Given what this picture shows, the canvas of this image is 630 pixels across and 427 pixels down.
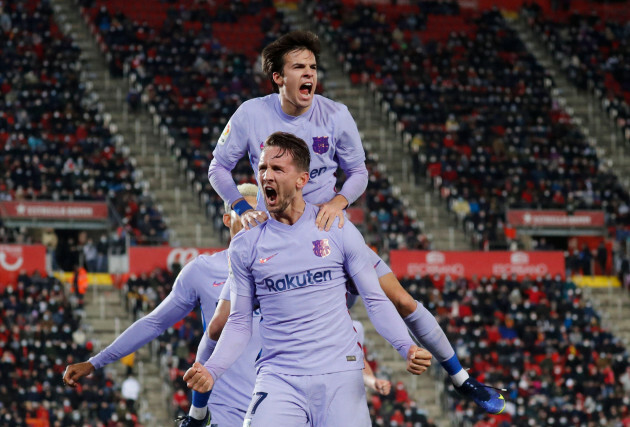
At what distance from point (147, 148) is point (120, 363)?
355 inches

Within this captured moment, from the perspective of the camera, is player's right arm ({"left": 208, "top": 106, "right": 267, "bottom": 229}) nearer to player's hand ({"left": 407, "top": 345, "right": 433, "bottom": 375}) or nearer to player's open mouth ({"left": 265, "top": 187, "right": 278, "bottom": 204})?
player's open mouth ({"left": 265, "top": 187, "right": 278, "bottom": 204})

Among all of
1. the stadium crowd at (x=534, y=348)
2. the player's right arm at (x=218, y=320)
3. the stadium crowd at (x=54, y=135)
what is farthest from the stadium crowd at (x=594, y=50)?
the player's right arm at (x=218, y=320)

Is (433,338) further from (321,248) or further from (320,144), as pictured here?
(320,144)

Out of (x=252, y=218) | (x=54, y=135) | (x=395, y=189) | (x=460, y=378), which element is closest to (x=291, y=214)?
(x=252, y=218)

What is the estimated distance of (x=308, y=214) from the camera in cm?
684

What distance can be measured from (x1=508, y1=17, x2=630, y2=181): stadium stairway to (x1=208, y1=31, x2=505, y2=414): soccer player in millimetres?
24284

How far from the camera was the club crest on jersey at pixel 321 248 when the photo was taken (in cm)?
667

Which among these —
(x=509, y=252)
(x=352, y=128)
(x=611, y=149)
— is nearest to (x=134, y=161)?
(x=509, y=252)

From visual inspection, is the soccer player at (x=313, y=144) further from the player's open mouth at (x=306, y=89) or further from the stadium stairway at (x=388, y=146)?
the stadium stairway at (x=388, y=146)

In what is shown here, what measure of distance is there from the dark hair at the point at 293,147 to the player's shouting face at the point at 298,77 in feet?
2.84

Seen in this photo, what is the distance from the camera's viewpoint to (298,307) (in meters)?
6.61

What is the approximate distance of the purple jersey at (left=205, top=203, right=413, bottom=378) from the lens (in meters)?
6.60

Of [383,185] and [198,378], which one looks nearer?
[198,378]

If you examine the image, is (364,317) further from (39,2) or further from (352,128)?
(352,128)
